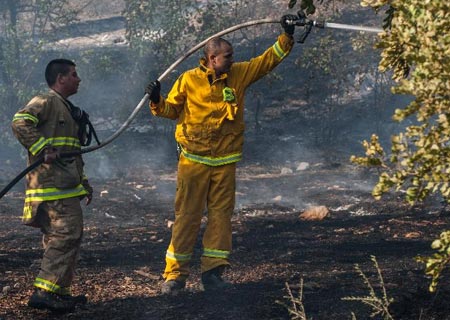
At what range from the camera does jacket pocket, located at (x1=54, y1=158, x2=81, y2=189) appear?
5.69 m

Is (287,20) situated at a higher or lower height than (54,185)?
higher

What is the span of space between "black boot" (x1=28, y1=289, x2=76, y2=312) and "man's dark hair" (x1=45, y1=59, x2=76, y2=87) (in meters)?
1.52

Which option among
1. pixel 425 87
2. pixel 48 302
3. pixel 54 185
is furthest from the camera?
pixel 54 185

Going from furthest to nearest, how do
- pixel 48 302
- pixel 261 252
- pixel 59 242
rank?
pixel 261 252 → pixel 59 242 → pixel 48 302

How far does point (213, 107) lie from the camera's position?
6.14m

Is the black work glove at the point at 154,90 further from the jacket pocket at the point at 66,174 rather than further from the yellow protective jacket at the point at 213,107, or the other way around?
the jacket pocket at the point at 66,174

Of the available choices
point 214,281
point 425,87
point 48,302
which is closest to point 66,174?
point 48,302

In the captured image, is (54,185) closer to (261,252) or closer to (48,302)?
(48,302)

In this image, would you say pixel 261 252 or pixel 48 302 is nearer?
pixel 48 302

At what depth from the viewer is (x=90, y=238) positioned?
8672 millimetres

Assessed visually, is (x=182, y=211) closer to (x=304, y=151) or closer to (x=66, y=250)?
(x=66, y=250)

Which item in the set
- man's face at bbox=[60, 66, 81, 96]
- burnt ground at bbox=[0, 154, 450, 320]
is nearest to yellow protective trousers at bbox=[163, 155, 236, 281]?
burnt ground at bbox=[0, 154, 450, 320]

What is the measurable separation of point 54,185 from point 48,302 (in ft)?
2.71

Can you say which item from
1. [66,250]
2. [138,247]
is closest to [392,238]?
[138,247]
